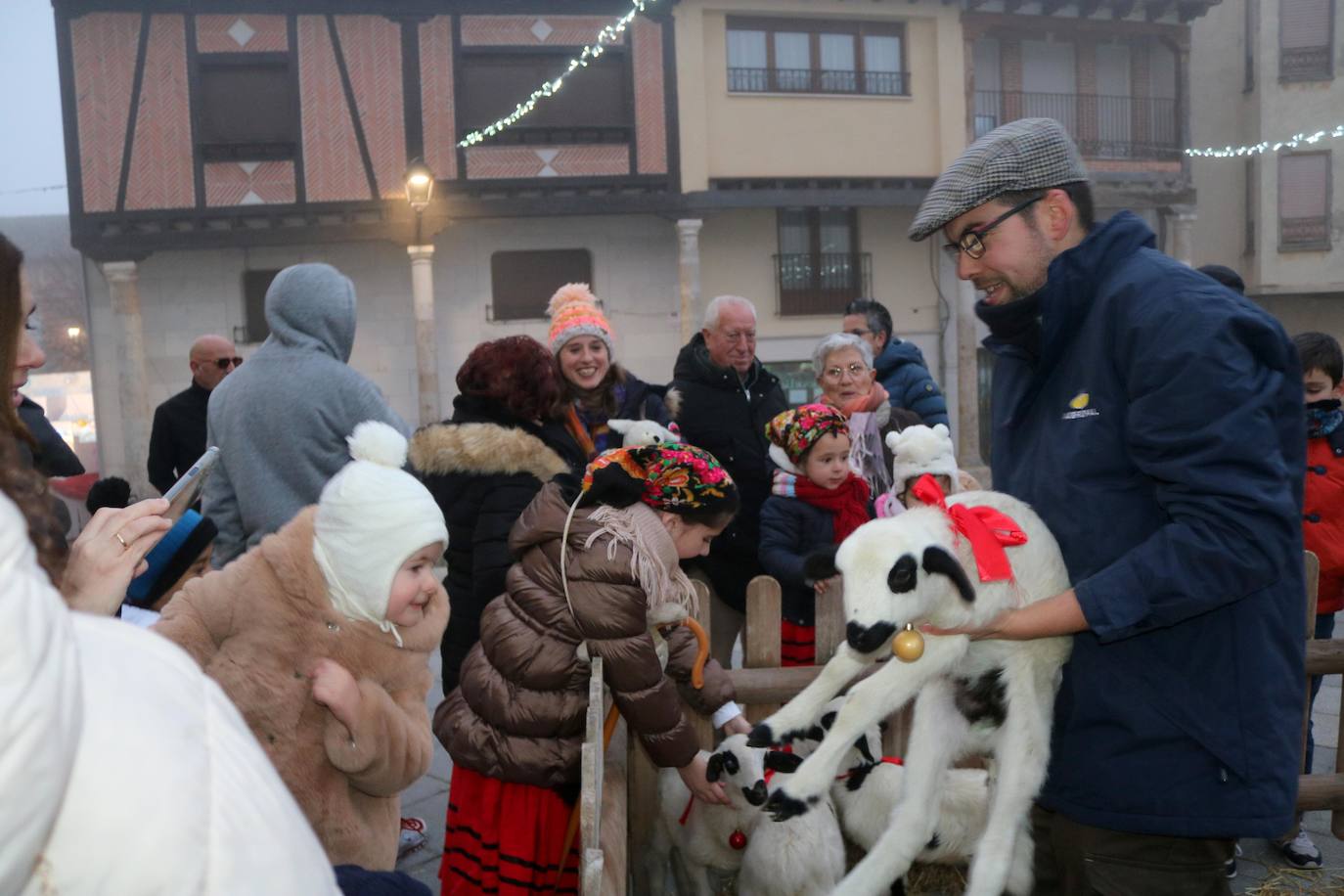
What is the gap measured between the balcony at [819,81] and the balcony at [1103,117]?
1.83 meters

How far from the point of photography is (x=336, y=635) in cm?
235

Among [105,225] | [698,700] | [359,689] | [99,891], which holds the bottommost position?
[698,700]

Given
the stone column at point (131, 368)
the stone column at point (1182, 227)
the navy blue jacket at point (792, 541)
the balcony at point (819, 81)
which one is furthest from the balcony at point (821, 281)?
the navy blue jacket at point (792, 541)

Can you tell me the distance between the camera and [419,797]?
14.1 ft

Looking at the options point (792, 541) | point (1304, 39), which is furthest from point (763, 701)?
point (1304, 39)

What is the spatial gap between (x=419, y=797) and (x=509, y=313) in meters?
13.2

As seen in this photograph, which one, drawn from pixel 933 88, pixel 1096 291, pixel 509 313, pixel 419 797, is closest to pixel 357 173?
pixel 509 313

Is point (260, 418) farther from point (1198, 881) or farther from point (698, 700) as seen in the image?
point (1198, 881)

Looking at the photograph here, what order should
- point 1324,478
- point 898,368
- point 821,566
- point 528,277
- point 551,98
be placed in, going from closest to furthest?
point 821,566
point 1324,478
point 898,368
point 551,98
point 528,277

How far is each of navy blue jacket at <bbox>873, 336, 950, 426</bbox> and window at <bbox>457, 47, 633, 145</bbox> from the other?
40.4 feet

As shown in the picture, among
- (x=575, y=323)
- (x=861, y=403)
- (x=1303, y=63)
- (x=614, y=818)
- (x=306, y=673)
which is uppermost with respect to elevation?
(x=1303, y=63)

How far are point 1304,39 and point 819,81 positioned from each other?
435 inches

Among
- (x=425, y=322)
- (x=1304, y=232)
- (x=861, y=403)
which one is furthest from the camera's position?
(x=1304, y=232)

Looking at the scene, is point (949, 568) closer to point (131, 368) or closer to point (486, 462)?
point (486, 462)
